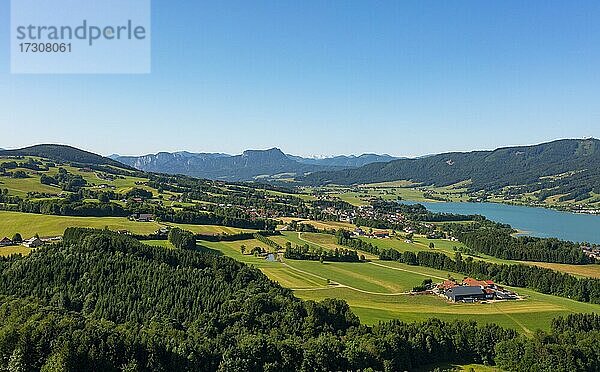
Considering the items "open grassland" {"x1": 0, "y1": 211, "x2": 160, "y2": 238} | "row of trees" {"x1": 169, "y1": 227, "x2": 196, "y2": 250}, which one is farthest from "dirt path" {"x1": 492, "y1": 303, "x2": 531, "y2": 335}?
"open grassland" {"x1": 0, "y1": 211, "x2": 160, "y2": 238}

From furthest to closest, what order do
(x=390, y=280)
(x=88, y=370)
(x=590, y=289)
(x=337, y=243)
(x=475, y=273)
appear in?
(x=337, y=243) → (x=475, y=273) → (x=390, y=280) → (x=590, y=289) → (x=88, y=370)

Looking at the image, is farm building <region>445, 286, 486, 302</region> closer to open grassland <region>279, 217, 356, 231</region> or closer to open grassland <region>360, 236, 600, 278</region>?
open grassland <region>360, 236, 600, 278</region>

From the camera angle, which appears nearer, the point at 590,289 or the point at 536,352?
the point at 536,352

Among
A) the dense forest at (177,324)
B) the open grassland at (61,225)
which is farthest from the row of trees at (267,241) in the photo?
the dense forest at (177,324)

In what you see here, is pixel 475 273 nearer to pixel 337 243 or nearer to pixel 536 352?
pixel 337 243

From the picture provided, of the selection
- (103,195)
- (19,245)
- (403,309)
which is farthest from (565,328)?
(103,195)

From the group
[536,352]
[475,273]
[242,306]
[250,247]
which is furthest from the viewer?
[250,247]

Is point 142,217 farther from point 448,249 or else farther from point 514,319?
point 514,319

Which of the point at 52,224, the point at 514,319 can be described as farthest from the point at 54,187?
the point at 514,319
